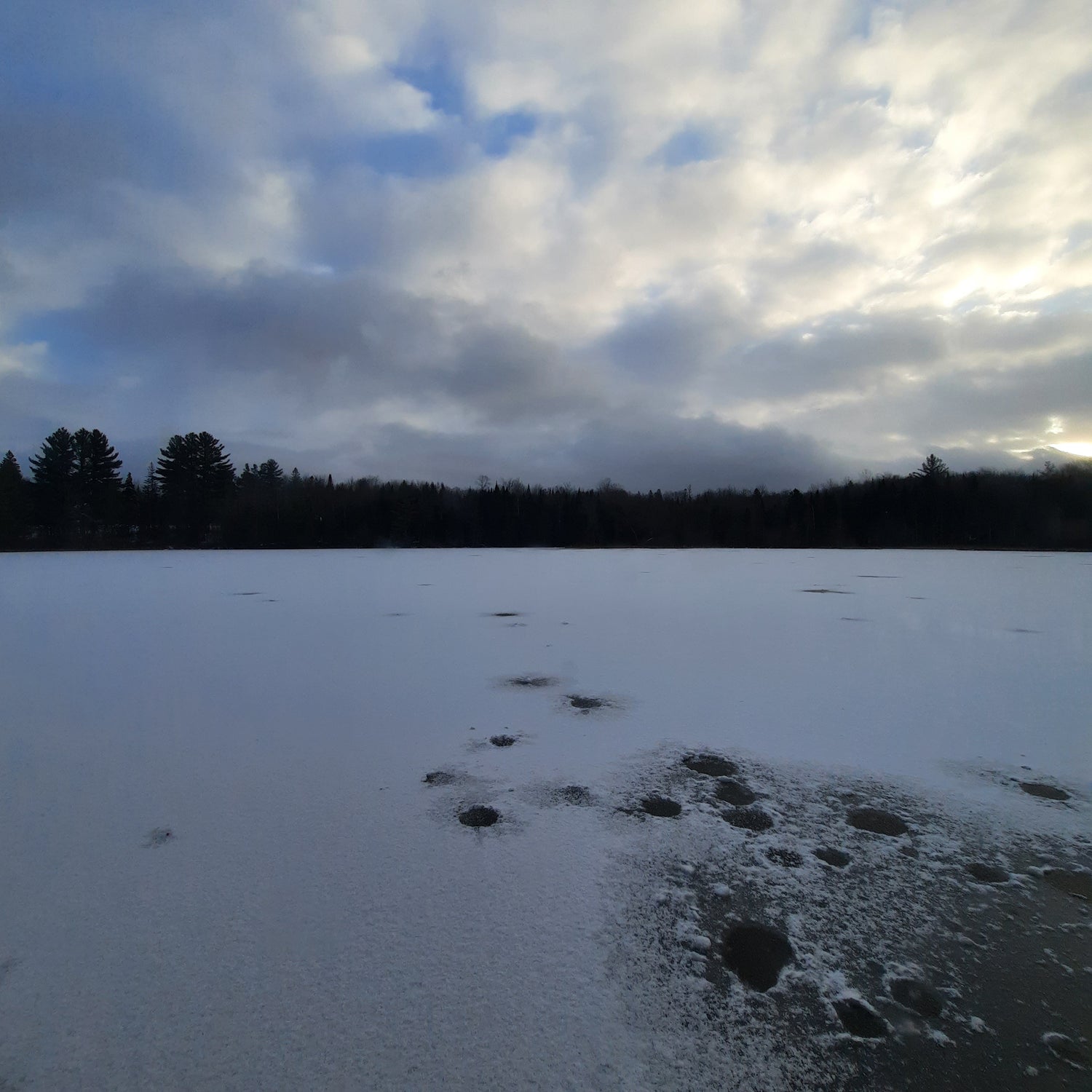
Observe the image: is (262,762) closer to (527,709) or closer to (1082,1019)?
Result: (527,709)

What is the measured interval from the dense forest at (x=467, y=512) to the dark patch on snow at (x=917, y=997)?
166 feet

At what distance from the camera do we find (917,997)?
1812 millimetres

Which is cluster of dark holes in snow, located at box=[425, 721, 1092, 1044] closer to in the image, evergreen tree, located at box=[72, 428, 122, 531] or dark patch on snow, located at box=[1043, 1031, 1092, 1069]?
dark patch on snow, located at box=[1043, 1031, 1092, 1069]

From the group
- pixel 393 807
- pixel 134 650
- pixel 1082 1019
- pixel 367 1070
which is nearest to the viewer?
pixel 367 1070

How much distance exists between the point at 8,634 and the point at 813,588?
14651mm

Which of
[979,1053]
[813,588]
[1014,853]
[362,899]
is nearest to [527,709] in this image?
[362,899]

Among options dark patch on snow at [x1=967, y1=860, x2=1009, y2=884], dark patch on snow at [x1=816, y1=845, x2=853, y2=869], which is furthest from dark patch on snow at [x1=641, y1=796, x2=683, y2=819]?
dark patch on snow at [x1=967, y1=860, x2=1009, y2=884]

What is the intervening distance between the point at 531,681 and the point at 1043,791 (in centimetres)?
365

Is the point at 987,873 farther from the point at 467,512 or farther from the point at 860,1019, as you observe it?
the point at 467,512

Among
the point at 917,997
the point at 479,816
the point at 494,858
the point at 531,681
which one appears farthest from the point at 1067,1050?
the point at 531,681

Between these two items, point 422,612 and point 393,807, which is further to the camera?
point 422,612

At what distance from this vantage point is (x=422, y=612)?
32.5 feet

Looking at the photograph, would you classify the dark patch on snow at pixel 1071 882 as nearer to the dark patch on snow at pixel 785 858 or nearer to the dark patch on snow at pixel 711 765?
the dark patch on snow at pixel 785 858

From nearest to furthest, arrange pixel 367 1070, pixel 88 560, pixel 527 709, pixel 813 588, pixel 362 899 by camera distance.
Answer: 1. pixel 367 1070
2. pixel 362 899
3. pixel 527 709
4. pixel 813 588
5. pixel 88 560
